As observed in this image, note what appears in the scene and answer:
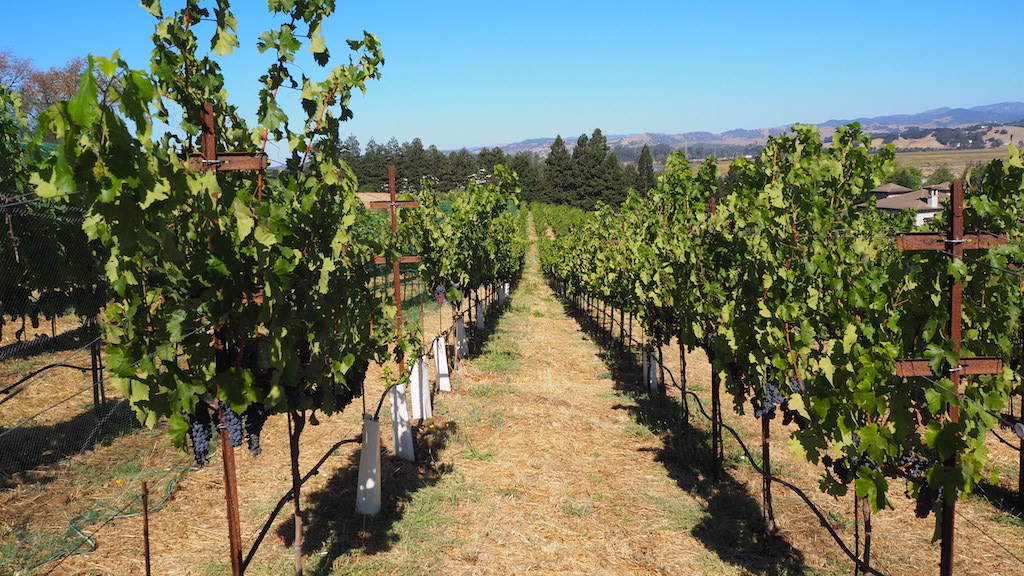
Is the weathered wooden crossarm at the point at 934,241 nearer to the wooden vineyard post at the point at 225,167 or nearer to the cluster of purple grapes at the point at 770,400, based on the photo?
the cluster of purple grapes at the point at 770,400

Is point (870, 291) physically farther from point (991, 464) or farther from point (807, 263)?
point (991, 464)

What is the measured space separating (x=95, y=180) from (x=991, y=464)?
9531 millimetres

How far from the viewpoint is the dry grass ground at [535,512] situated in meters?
5.28

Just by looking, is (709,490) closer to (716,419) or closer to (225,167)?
(716,419)

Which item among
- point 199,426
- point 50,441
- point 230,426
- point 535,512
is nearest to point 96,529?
point 50,441

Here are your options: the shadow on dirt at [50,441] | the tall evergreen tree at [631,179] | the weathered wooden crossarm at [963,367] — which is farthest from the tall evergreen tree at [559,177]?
the weathered wooden crossarm at [963,367]

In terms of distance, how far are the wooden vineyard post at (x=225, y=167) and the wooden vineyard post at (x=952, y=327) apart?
3.59 m

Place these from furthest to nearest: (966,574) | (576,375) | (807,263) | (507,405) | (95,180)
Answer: (576,375)
(507,405)
(966,574)
(807,263)
(95,180)

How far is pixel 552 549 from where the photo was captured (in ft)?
18.4

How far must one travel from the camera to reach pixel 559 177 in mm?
69000

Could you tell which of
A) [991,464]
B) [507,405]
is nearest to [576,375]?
[507,405]

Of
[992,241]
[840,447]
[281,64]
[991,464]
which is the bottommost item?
[991,464]

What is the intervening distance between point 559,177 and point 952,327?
66.6m

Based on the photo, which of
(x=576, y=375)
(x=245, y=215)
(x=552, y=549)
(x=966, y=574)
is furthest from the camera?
(x=576, y=375)
